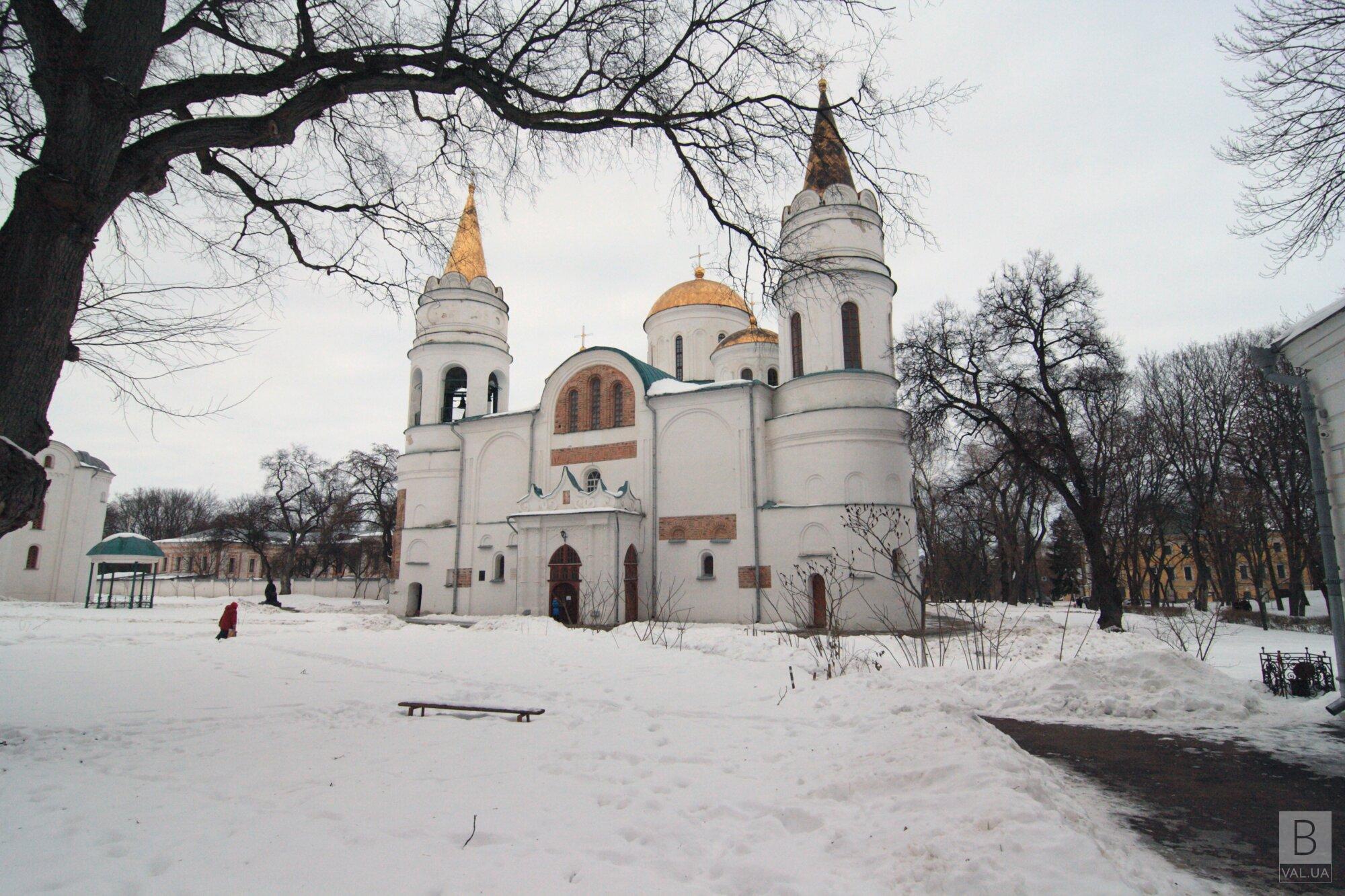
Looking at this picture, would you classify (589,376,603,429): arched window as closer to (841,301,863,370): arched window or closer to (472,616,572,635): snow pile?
(472,616,572,635): snow pile

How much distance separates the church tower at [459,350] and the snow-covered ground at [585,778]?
20064 mm

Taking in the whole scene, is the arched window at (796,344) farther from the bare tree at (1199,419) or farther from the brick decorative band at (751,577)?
the bare tree at (1199,419)

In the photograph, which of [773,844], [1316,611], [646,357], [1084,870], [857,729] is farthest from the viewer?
[646,357]

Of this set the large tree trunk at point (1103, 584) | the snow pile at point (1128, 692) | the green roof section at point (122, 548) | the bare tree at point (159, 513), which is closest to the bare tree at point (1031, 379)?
the large tree trunk at point (1103, 584)

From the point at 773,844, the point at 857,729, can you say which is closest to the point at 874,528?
the point at 857,729

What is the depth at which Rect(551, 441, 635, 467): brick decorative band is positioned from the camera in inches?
1018

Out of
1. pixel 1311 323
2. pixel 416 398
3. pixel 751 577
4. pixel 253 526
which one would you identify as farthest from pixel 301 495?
pixel 1311 323

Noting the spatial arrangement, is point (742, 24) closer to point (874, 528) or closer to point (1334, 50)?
point (1334, 50)

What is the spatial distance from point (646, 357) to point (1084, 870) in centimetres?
3105

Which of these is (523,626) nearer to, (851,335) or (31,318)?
(851,335)

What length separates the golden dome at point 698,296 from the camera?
32688mm

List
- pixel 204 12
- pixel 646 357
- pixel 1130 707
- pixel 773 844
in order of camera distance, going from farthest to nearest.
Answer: pixel 646 357 < pixel 1130 707 < pixel 204 12 < pixel 773 844

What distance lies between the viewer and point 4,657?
11.2 m

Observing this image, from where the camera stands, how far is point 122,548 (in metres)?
30.0
